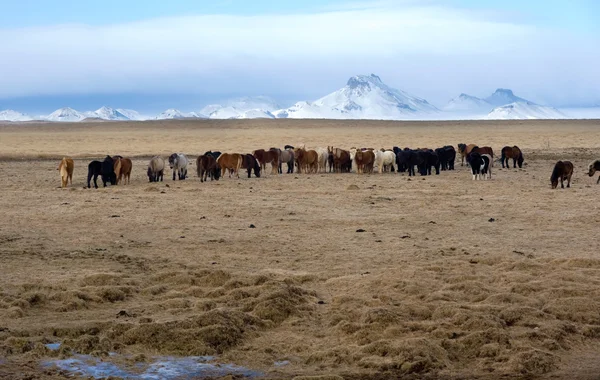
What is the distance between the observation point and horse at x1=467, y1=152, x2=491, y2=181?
958 inches

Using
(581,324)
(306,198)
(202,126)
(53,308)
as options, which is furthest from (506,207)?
(202,126)

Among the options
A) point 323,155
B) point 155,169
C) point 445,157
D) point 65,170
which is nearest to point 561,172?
point 445,157

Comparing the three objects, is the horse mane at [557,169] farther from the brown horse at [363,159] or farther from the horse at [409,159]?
the brown horse at [363,159]

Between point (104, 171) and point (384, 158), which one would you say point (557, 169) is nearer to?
point (384, 158)

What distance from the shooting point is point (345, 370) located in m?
7.05

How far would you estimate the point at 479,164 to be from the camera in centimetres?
2436

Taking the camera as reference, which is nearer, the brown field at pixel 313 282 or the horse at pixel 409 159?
the brown field at pixel 313 282

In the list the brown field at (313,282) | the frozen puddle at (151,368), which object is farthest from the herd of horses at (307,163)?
the frozen puddle at (151,368)

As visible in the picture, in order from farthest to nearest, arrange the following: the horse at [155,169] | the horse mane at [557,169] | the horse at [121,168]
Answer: the horse at [155,169] → the horse at [121,168] → the horse mane at [557,169]

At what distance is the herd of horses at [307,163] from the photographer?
904 inches

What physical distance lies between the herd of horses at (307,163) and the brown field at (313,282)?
339cm

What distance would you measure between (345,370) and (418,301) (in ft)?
7.22

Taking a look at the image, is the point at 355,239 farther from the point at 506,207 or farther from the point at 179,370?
the point at 179,370

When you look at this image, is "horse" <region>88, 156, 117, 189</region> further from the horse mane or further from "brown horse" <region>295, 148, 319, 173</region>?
the horse mane
